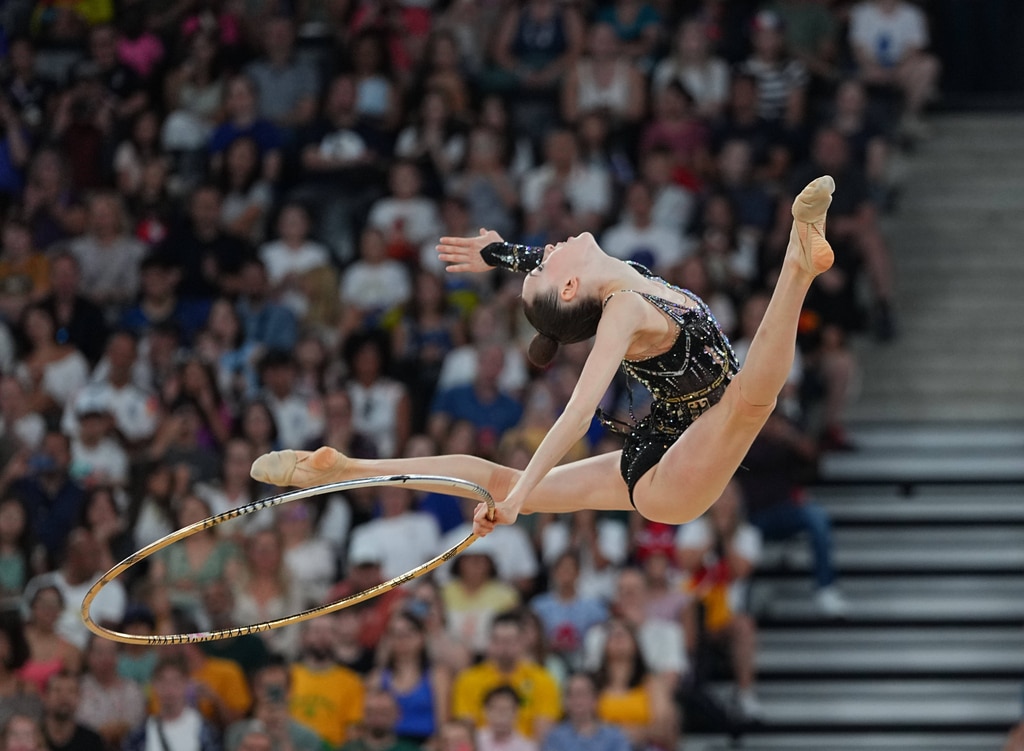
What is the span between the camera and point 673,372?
6141 millimetres

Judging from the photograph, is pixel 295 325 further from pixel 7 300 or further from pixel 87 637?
pixel 87 637

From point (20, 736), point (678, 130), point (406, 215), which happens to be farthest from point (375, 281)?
point (20, 736)

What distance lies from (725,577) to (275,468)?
14.7 feet

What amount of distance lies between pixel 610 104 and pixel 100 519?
16.0 ft

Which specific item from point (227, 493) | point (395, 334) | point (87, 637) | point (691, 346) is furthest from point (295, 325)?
point (691, 346)

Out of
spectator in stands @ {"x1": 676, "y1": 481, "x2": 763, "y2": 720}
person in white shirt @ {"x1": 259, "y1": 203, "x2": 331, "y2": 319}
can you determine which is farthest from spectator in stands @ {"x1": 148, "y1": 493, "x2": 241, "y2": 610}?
spectator in stands @ {"x1": 676, "y1": 481, "x2": 763, "y2": 720}

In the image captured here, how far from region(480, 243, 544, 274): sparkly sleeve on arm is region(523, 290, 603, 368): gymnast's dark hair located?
289mm

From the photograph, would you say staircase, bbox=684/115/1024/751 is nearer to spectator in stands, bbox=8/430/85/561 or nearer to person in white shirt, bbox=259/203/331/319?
person in white shirt, bbox=259/203/331/319

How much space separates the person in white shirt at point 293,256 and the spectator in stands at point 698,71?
2.76 metres

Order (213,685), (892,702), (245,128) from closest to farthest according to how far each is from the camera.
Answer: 1. (213,685)
2. (892,702)
3. (245,128)

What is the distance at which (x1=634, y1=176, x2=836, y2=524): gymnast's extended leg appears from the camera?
5.61 metres

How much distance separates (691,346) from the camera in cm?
611

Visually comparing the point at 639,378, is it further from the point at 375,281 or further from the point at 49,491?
the point at 375,281

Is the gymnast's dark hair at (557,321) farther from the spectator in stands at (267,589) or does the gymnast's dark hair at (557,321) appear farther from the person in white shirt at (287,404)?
the person in white shirt at (287,404)
